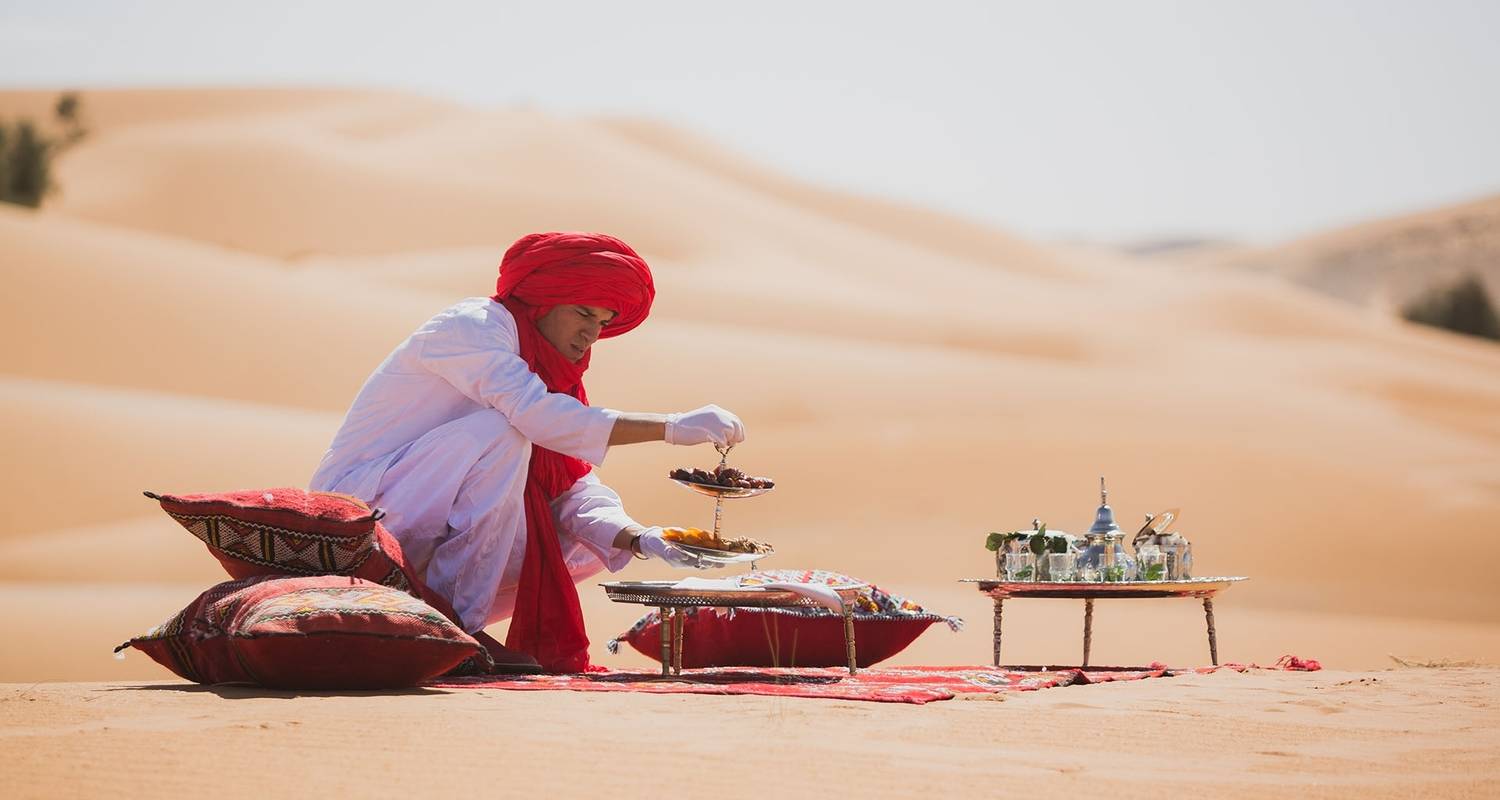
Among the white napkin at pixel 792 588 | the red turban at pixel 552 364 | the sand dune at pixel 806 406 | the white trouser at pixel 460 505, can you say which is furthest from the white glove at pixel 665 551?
the sand dune at pixel 806 406

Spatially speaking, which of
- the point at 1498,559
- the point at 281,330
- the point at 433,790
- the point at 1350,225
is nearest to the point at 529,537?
the point at 433,790

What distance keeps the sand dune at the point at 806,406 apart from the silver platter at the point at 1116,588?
160 inches

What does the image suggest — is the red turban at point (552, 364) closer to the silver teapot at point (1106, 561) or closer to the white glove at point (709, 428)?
the white glove at point (709, 428)

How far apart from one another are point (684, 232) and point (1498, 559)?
96.7 feet

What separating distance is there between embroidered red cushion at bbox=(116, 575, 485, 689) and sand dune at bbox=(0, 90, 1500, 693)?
5396mm

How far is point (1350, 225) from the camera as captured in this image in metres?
122

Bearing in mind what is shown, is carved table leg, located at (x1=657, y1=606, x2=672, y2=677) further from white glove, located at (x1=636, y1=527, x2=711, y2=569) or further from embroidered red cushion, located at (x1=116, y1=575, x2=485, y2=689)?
embroidered red cushion, located at (x1=116, y1=575, x2=485, y2=689)

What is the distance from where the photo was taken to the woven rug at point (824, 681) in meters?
5.60

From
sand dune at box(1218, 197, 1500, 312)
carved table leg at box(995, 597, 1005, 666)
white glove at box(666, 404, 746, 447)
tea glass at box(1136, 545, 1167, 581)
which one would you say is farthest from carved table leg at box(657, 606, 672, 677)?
sand dune at box(1218, 197, 1500, 312)

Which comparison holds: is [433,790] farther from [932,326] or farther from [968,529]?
[932,326]

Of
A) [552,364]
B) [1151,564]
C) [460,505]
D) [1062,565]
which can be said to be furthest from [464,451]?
[1151,564]

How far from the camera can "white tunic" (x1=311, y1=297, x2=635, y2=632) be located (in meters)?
6.45

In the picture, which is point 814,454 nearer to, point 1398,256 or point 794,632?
point 794,632

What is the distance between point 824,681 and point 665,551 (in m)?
0.74
